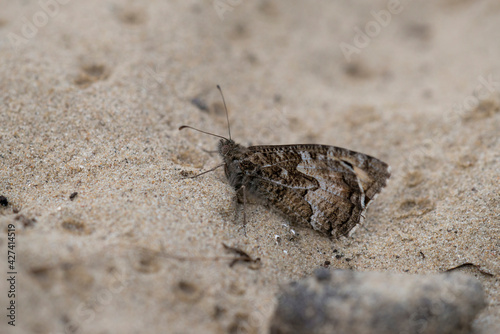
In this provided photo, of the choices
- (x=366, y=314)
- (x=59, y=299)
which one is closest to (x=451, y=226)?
(x=366, y=314)

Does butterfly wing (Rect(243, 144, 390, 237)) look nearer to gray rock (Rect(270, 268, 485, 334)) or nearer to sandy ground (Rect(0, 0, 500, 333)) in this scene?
sandy ground (Rect(0, 0, 500, 333))

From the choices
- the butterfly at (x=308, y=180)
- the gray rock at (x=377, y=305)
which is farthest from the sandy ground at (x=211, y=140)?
the gray rock at (x=377, y=305)

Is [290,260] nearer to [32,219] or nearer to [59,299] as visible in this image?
[59,299]

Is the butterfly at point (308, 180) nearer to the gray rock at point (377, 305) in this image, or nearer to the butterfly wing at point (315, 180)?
the butterfly wing at point (315, 180)

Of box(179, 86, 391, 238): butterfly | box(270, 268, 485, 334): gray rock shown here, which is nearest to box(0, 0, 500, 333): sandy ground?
box(179, 86, 391, 238): butterfly

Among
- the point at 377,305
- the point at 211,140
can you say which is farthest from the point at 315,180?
the point at 377,305
